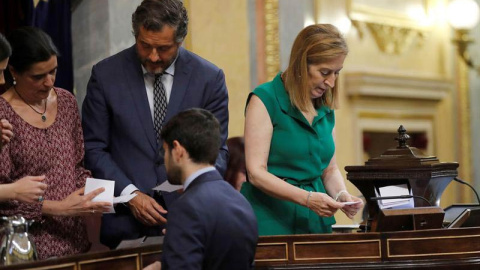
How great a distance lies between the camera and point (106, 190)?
12.5 ft

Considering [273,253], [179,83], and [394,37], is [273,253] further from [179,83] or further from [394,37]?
[394,37]

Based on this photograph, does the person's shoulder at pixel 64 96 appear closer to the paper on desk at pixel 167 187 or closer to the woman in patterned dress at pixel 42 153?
the woman in patterned dress at pixel 42 153

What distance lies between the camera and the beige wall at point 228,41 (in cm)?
721

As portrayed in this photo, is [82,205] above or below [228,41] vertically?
below

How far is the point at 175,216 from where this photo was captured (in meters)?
3.25

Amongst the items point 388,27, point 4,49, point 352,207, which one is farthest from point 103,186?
point 388,27

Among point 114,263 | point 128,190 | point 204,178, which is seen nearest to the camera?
point 204,178

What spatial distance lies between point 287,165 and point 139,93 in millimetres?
722

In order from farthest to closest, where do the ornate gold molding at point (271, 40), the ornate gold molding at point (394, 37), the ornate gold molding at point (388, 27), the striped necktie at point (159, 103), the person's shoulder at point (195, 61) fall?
the ornate gold molding at point (394, 37)
the ornate gold molding at point (388, 27)
the ornate gold molding at point (271, 40)
the person's shoulder at point (195, 61)
the striped necktie at point (159, 103)

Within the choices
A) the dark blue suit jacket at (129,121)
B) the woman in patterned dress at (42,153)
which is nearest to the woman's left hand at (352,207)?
the dark blue suit jacket at (129,121)

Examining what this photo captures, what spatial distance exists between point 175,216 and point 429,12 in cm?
811

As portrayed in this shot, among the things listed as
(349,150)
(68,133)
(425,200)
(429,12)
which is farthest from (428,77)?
(68,133)

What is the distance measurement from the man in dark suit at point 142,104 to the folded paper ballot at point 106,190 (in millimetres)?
154

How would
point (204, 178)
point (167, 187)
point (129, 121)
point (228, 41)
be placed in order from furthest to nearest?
point (228, 41) → point (129, 121) → point (167, 187) → point (204, 178)
